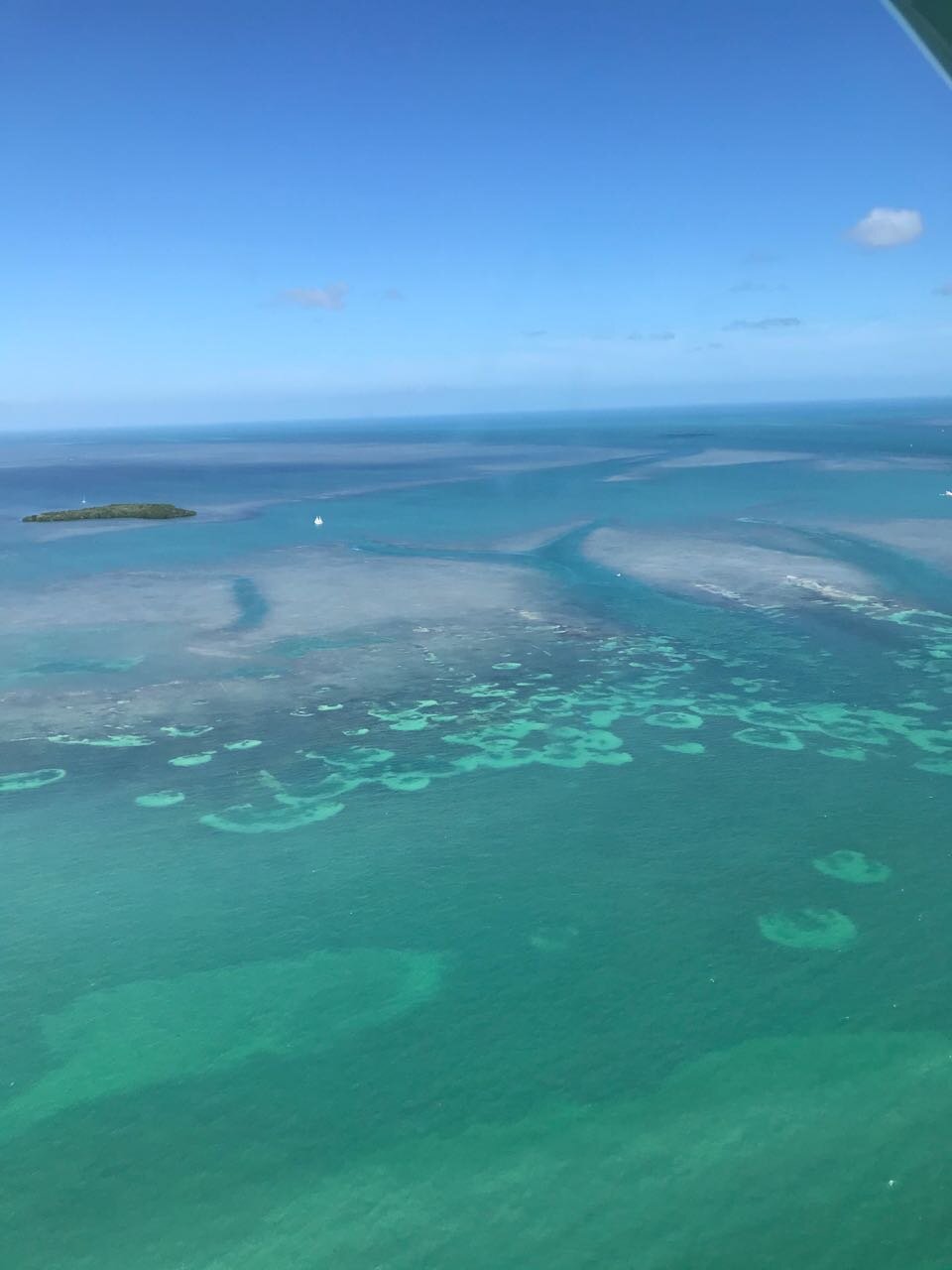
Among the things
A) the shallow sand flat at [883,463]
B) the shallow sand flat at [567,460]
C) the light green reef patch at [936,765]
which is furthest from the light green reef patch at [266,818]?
the shallow sand flat at [567,460]

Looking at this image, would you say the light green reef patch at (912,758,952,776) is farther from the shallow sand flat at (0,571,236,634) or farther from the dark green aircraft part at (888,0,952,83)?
the shallow sand flat at (0,571,236,634)

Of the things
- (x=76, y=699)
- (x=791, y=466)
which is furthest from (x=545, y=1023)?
(x=791, y=466)

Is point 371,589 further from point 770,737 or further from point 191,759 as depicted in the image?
point 770,737

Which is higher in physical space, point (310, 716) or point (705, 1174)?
point (310, 716)

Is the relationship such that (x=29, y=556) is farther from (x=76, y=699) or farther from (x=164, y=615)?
(x=76, y=699)

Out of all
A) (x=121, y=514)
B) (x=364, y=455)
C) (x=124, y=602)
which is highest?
(x=364, y=455)

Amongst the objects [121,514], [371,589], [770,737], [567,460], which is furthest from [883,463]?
[770,737]

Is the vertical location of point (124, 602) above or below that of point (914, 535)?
below
